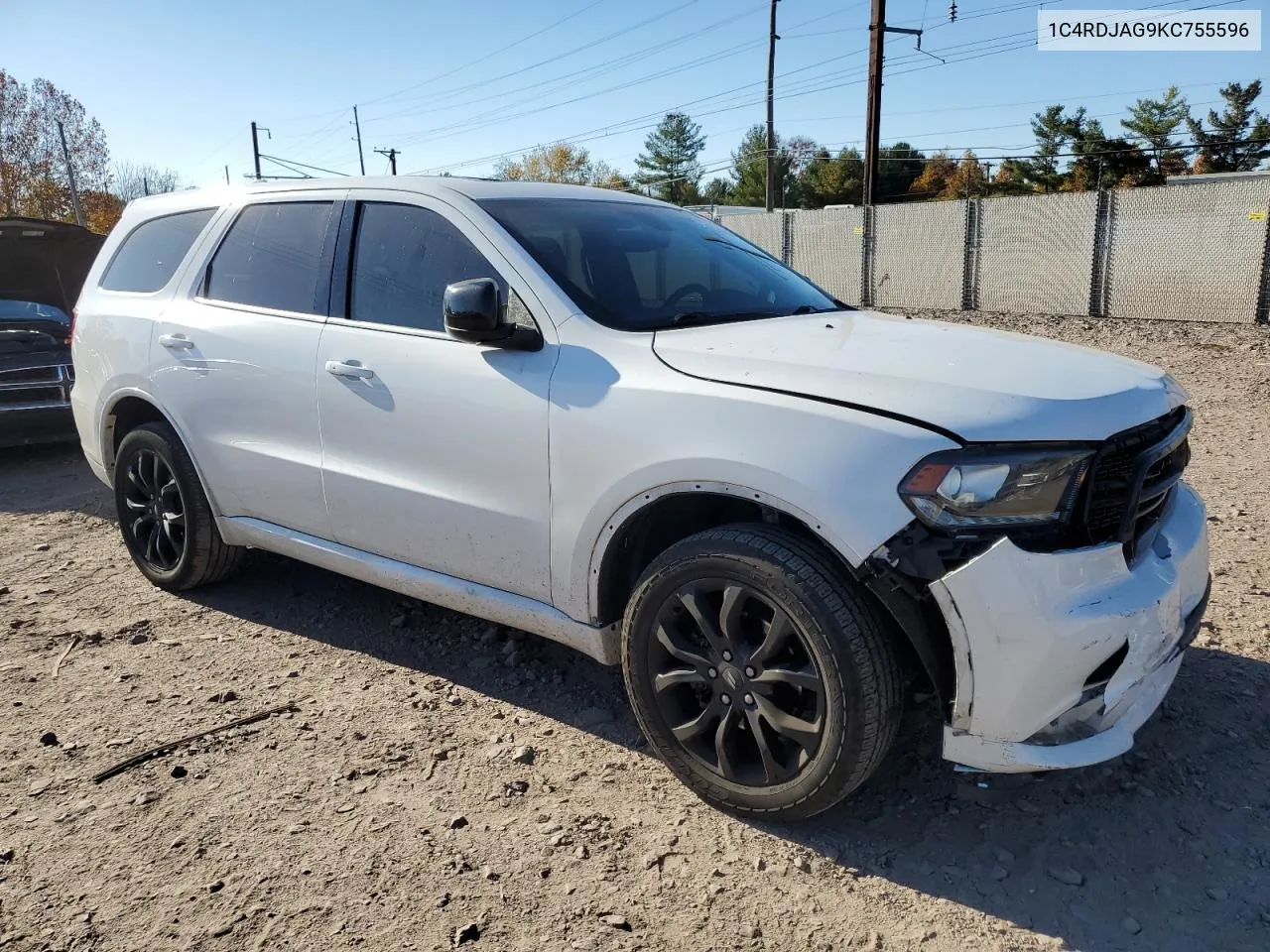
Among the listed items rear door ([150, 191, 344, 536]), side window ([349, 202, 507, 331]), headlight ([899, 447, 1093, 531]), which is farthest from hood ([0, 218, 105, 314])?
headlight ([899, 447, 1093, 531])

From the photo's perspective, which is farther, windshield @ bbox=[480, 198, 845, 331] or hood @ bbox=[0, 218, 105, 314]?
hood @ bbox=[0, 218, 105, 314]

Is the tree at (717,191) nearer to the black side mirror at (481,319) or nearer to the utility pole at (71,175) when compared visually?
the utility pole at (71,175)

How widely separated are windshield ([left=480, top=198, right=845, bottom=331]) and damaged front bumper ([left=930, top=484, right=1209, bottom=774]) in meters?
1.34

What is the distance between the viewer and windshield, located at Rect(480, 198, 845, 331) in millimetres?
3107

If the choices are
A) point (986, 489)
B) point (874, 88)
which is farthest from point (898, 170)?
point (986, 489)

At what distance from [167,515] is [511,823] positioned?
2.57 metres

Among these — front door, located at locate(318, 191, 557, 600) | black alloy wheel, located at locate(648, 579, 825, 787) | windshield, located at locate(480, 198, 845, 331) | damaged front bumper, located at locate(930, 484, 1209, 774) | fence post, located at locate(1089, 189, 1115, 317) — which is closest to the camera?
damaged front bumper, located at locate(930, 484, 1209, 774)

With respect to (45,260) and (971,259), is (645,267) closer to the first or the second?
(45,260)

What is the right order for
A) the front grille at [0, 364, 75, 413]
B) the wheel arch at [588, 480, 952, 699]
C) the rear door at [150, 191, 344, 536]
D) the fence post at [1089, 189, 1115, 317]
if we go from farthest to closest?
the fence post at [1089, 189, 1115, 317] → the front grille at [0, 364, 75, 413] → the rear door at [150, 191, 344, 536] → the wheel arch at [588, 480, 952, 699]

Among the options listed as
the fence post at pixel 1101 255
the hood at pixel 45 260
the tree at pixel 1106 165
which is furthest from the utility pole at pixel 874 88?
the tree at pixel 1106 165

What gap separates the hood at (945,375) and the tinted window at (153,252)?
2.65 metres

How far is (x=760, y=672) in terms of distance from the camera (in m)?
2.55

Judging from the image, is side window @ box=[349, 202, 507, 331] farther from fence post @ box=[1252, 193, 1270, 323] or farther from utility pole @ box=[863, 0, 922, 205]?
utility pole @ box=[863, 0, 922, 205]

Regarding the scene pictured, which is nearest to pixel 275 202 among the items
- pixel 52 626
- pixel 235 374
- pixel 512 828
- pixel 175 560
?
pixel 235 374
